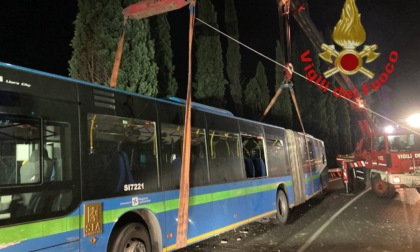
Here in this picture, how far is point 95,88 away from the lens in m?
5.00

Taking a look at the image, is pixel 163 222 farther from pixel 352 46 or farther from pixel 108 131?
pixel 352 46

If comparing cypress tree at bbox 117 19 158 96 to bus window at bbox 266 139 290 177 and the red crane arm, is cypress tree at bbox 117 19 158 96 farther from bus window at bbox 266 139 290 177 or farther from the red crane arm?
bus window at bbox 266 139 290 177

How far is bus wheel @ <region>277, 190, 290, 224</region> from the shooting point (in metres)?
10.5

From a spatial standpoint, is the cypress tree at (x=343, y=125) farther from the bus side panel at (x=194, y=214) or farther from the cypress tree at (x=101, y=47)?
the bus side panel at (x=194, y=214)

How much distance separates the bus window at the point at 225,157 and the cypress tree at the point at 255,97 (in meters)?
16.7

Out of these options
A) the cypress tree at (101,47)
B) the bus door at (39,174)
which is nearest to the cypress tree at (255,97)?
the cypress tree at (101,47)

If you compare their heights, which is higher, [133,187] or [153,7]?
[153,7]

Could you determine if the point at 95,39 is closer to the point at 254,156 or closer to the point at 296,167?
the point at 254,156

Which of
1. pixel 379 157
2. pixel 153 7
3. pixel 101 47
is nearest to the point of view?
pixel 153 7

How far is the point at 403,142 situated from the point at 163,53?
Answer: 1018 centimetres

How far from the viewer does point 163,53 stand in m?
15.1

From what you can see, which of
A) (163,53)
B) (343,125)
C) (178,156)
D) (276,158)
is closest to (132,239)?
(178,156)

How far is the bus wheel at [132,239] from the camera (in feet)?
16.5

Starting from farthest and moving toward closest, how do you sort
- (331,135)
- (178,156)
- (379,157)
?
1. (331,135)
2. (379,157)
3. (178,156)
